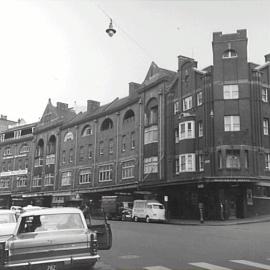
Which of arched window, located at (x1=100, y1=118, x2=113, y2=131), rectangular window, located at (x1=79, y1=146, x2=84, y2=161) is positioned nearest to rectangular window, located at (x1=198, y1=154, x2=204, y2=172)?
arched window, located at (x1=100, y1=118, x2=113, y2=131)

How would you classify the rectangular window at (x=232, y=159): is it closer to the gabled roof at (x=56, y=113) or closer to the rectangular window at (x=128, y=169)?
the rectangular window at (x=128, y=169)

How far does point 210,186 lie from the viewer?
3981 cm

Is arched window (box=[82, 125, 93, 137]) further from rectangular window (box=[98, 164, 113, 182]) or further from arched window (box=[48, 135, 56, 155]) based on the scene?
arched window (box=[48, 135, 56, 155])

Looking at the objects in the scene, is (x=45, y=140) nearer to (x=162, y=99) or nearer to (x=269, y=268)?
(x=162, y=99)

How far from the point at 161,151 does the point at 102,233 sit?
34681 mm

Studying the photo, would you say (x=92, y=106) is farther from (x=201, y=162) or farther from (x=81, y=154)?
(x=201, y=162)

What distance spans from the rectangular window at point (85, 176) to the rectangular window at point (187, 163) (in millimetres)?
19628

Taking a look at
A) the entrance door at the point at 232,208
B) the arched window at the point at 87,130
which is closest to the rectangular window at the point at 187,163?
the entrance door at the point at 232,208

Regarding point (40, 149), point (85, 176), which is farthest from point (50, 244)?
point (40, 149)

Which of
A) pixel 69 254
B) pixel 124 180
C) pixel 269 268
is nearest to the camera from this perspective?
pixel 69 254

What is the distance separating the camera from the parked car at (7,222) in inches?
566

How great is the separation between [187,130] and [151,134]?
21.2 ft

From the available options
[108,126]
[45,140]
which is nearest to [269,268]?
[108,126]

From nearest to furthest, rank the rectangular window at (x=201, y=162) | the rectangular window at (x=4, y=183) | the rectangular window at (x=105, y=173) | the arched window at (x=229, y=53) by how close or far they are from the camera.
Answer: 1. the rectangular window at (x=201, y=162)
2. the arched window at (x=229, y=53)
3. the rectangular window at (x=105, y=173)
4. the rectangular window at (x=4, y=183)
